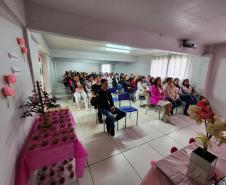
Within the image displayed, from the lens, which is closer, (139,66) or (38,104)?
(38,104)

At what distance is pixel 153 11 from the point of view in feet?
5.64

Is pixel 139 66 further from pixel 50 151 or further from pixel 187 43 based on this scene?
pixel 50 151

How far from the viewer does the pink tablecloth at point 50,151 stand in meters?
0.97

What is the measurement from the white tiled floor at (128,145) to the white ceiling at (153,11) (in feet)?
7.67

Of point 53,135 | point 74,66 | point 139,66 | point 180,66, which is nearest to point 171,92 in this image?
point 180,66

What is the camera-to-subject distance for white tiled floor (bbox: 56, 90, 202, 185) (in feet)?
4.85

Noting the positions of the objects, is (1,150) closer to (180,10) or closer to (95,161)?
(95,161)

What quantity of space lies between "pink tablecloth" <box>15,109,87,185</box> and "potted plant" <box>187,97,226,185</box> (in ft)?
3.29

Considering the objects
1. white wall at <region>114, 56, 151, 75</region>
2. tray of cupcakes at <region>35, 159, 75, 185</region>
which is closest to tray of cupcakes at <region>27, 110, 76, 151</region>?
tray of cupcakes at <region>35, 159, 75, 185</region>

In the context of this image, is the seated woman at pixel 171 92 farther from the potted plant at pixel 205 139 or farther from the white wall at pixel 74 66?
the white wall at pixel 74 66

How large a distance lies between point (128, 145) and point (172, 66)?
507 cm

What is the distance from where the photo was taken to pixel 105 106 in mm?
2488

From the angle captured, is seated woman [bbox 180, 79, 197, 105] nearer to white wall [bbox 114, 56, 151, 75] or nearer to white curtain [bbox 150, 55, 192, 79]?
white curtain [bbox 150, 55, 192, 79]

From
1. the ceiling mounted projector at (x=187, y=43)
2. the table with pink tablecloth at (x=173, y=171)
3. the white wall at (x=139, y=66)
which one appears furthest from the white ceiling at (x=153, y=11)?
the white wall at (x=139, y=66)
